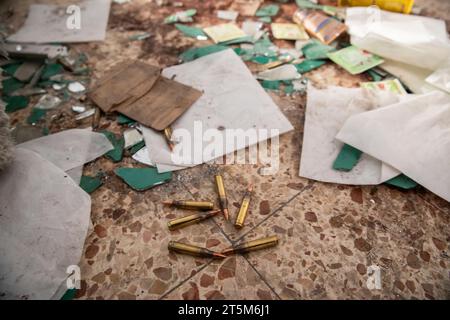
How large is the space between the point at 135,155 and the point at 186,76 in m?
0.44

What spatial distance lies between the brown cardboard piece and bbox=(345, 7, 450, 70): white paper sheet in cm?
81

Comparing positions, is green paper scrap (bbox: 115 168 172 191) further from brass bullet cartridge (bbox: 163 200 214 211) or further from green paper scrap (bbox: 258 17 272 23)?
green paper scrap (bbox: 258 17 272 23)

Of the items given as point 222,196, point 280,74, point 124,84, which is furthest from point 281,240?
point 124,84

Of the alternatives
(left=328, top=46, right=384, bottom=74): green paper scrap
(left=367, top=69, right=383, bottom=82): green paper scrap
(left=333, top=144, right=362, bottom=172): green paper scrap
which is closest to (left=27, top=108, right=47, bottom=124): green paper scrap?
(left=333, top=144, right=362, bottom=172): green paper scrap

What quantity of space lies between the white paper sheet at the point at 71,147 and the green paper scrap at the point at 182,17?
821mm

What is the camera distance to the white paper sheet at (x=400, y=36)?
119 cm

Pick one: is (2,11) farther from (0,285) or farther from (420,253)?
(420,253)

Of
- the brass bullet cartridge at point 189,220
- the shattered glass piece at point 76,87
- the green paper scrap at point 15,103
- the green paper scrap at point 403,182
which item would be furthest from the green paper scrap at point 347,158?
the green paper scrap at point 15,103

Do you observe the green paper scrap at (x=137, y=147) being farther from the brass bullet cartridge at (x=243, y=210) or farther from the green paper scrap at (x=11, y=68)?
the green paper scrap at (x=11, y=68)

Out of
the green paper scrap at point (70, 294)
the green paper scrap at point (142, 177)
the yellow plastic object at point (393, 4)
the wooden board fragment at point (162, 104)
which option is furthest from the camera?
the yellow plastic object at point (393, 4)

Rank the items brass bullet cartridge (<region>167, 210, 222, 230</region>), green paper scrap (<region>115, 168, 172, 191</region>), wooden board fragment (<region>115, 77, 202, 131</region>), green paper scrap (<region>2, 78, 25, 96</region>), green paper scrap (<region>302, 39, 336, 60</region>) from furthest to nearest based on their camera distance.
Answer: green paper scrap (<region>302, 39, 336, 60</region>), green paper scrap (<region>2, 78, 25, 96</region>), wooden board fragment (<region>115, 77, 202, 131</region>), green paper scrap (<region>115, 168, 172, 191</region>), brass bullet cartridge (<region>167, 210, 222, 230</region>)

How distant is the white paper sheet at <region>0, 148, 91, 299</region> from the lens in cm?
77

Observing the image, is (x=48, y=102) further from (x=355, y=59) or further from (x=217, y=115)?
(x=355, y=59)

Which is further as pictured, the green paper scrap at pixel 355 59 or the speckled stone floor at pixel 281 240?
the green paper scrap at pixel 355 59
